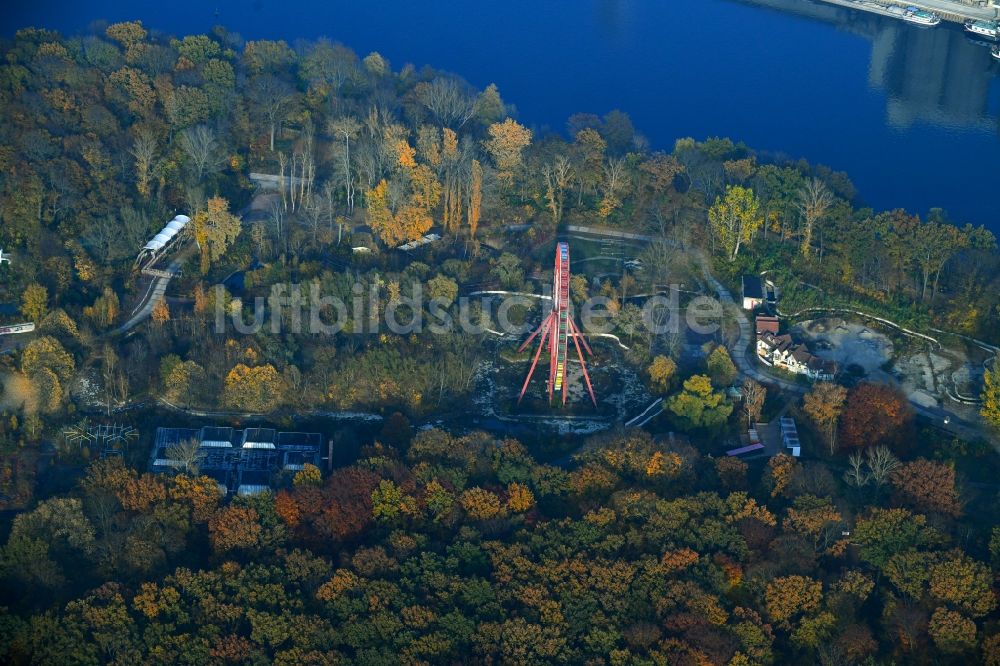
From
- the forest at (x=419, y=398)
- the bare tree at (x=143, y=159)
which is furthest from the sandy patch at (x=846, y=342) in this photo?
the bare tree at (x=143, y=159)

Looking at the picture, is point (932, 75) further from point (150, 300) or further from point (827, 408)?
point (150, 300)

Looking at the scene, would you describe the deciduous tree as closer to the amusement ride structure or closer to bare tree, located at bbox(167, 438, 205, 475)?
the amusement ride structure

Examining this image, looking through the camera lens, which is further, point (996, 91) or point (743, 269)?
point (996, 91)

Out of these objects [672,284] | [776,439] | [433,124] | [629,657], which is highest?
[433,124]

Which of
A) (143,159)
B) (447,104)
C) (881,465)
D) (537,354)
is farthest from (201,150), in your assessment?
(881,465)

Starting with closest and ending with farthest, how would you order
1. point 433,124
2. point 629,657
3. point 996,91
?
point 629,657
point 433,124
point 996,91

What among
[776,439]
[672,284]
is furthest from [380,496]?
[672,284]

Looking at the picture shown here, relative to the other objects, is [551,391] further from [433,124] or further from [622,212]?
[433,124]
